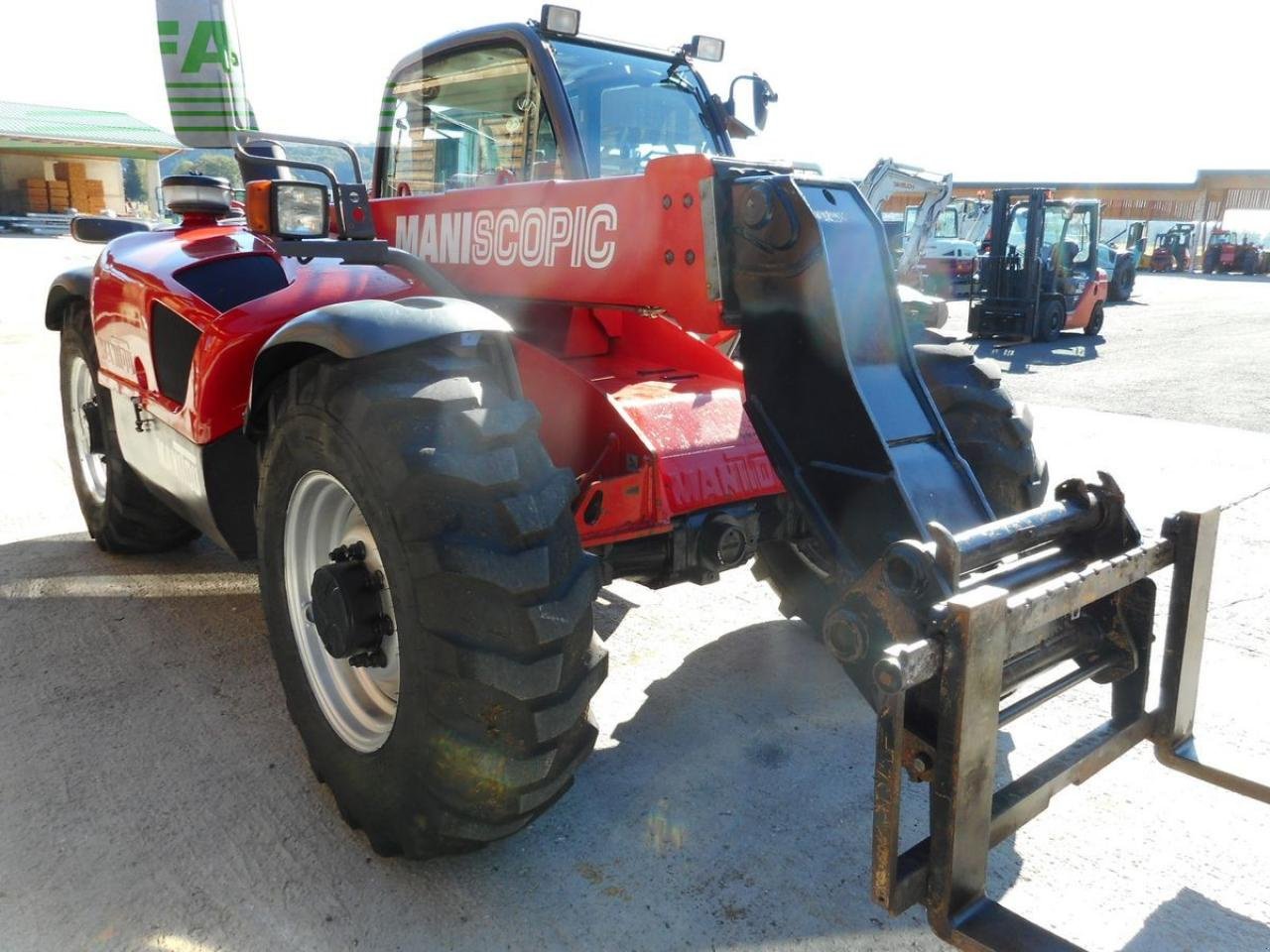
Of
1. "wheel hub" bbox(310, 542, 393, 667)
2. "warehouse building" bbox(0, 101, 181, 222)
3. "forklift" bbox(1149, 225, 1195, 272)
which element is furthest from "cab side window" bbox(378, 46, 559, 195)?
"warehouse building" bbox(0, 101, 181, 222)

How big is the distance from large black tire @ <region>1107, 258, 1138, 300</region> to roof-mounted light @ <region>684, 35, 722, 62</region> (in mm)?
21983

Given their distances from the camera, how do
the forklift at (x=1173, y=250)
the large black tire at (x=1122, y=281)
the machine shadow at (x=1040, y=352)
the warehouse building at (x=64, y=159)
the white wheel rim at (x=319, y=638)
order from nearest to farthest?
the white wheel rim at (x=319, y=638)
the machine shadow at (x=1040, y=352)
the large black tire at (x=1122, y=281)
the forklift at (x=1173, y=250)
the warehouse building at (x=64, y=159)

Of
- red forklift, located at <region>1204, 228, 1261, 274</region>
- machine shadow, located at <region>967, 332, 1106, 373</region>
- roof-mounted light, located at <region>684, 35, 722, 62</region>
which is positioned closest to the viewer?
roof-mounted light, located at <region>684, 35, 722, 62</region>

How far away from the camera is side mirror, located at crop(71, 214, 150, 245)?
13.8ft

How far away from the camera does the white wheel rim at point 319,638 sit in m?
2.66

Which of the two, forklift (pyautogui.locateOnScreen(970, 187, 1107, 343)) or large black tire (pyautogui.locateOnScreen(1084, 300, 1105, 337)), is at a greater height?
forklift (pyautogui.locateOnScreen(970, 187, 1107, 343))

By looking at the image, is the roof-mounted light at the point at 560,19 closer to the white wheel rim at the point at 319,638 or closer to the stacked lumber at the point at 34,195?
the white wheel rim at the point at 319,638

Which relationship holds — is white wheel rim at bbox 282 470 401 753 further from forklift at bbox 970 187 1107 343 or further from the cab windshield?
forklift at bbox 970 187 1107 343

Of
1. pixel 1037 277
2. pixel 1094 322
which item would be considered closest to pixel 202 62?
pixel 1037 277

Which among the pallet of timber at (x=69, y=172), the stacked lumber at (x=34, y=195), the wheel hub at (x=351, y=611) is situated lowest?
the wheel hub at (x=351, y=611)

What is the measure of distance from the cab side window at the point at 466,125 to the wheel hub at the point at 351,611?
1462mm

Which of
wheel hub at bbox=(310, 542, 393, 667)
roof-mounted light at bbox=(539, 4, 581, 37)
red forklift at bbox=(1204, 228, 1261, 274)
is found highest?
roof-mounted light at bbox=(539, 4, 581, 37)

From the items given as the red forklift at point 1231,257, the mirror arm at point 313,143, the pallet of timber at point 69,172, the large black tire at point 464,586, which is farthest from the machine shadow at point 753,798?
the pallet of timber at point 69,172

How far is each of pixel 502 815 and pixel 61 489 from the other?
4.93 meters
